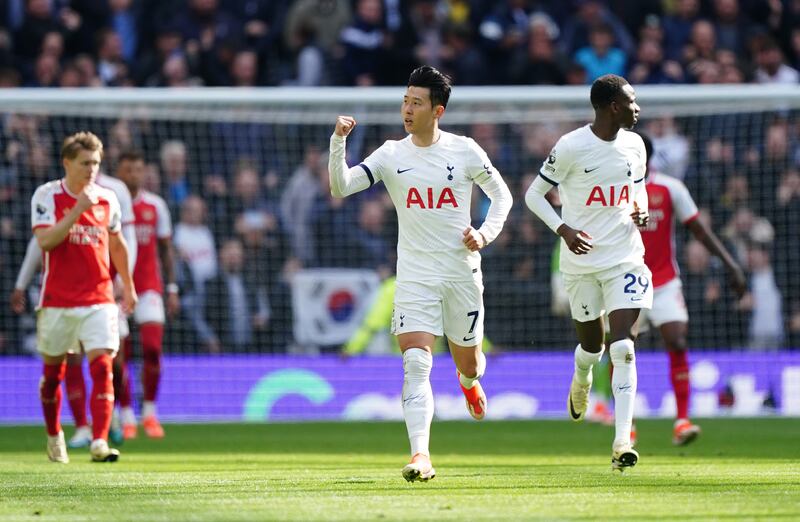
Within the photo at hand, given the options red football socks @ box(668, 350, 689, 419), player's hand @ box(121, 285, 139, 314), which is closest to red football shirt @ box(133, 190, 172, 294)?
player's hand @ box(121, 285, 139, 314)

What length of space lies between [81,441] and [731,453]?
5241 millimetres

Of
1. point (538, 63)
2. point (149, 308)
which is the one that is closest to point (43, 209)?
point (149, 308)

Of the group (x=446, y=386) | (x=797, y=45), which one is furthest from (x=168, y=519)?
(x=797, y=45)

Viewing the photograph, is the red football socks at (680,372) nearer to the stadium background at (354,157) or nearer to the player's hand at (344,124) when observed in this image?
the stadium background at (354,157)

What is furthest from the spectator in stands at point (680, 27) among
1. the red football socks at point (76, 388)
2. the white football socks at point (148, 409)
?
the red football socks at point (76, 388)

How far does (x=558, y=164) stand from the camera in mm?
9250

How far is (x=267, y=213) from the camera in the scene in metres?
17.4

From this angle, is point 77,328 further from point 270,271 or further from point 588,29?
point 588,29

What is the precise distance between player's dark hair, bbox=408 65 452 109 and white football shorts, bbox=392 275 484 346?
111 centimetres

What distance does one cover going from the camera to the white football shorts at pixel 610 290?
29.8ft

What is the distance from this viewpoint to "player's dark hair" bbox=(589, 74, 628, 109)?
29.8ft

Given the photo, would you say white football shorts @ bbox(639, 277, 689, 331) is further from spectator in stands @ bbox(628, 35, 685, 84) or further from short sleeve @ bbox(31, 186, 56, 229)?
spectator in stands @ bbox(628, 35, 685, 84)

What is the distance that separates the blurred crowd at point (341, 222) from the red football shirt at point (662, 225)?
360 centimetres

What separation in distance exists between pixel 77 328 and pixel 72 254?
55cm
